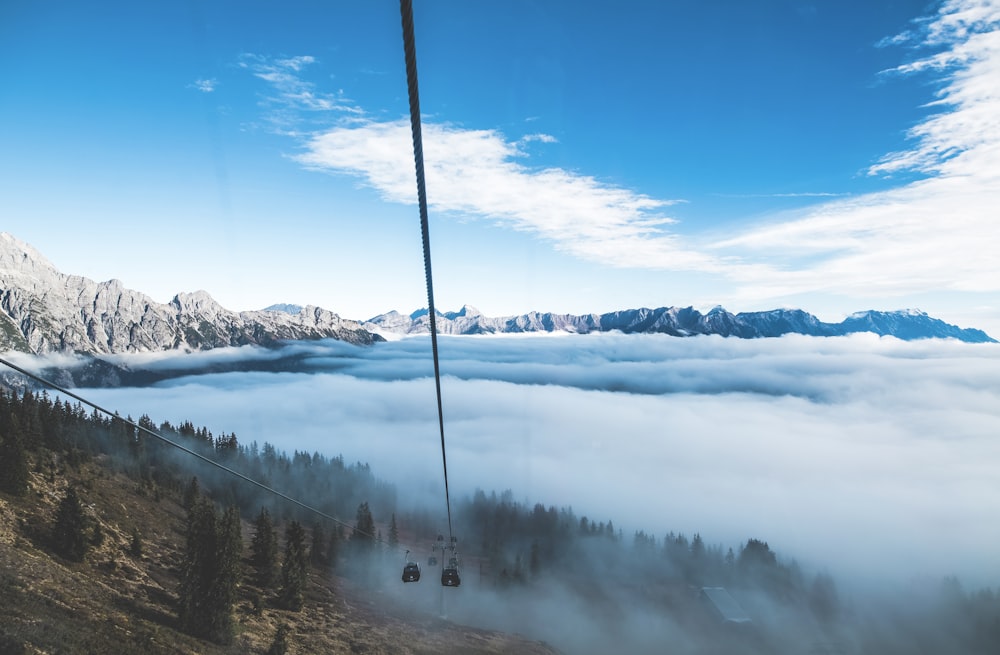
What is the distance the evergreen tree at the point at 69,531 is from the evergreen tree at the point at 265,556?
162 feet

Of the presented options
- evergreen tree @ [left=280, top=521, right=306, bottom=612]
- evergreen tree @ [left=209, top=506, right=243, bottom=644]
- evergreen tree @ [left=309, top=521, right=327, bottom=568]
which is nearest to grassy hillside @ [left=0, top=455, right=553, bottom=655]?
evergreen tree @ [left=209, top=506, right=243, bottom=644]

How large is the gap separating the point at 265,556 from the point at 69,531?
55041mm

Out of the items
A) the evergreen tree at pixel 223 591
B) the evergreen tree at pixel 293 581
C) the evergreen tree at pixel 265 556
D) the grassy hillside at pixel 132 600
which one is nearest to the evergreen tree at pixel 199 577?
the evergreen tree at pixel 223 591

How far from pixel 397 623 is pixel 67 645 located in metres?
105

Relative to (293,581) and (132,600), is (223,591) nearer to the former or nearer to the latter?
(132,600)

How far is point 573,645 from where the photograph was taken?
19262 cm

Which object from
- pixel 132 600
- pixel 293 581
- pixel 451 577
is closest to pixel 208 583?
pixel 132 600

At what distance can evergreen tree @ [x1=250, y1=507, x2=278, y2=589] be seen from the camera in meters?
127

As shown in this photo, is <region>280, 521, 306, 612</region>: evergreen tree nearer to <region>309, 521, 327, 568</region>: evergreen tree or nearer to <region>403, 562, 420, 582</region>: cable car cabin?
<region>309, 521, 327, 568</region>: evergreen tree

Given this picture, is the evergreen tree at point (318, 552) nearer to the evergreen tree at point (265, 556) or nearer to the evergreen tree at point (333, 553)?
the evergreen tree at point (333, 553)

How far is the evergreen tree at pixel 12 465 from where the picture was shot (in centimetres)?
9256

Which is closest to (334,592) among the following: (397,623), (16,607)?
(397,623)

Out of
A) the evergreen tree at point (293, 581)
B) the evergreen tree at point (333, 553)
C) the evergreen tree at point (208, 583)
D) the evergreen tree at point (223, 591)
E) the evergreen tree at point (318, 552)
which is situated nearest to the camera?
the evergreen tree at point (208, 583)

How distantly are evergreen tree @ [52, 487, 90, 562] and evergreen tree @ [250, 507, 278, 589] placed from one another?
49505 millimetres
